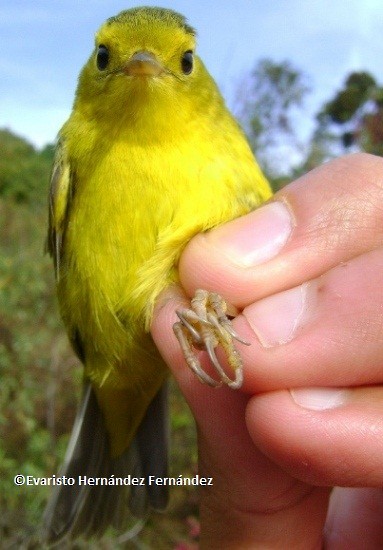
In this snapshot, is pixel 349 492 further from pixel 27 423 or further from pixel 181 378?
pixel 27 423

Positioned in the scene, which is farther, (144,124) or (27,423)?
(27,423)

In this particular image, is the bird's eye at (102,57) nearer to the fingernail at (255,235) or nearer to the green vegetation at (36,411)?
the fingernail at (255,235)

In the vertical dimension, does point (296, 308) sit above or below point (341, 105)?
below

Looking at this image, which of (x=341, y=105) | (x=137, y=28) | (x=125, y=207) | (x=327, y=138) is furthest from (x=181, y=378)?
(x=341, y=105)

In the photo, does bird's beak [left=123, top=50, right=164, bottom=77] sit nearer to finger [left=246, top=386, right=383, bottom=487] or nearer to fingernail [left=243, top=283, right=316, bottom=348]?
fingernail [left=243, top=283, right=316, bottom=348]

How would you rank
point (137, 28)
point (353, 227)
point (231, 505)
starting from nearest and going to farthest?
point (353, 227) → point (231, 505) → point (137, 28)

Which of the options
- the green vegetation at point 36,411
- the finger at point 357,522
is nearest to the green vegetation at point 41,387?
the green vegetation at point 36,411
